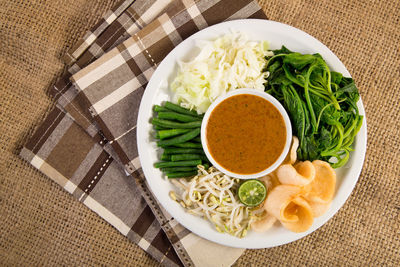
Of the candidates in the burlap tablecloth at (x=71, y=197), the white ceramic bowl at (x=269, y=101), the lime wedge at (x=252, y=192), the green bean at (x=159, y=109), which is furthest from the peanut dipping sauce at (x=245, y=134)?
the burlap tablecloth at (x=71, y=197)

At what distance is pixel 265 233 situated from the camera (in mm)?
3385

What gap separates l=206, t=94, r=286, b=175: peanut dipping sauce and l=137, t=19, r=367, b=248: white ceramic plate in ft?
2.25

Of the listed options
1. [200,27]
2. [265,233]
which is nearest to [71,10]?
[200,27]

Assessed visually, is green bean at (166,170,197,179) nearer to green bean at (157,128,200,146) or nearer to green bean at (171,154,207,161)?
green bean at (171,154,207,161)

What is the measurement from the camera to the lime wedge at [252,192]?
324cm

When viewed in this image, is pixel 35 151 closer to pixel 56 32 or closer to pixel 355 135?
pixel 56 32

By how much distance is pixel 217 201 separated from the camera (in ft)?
11.1

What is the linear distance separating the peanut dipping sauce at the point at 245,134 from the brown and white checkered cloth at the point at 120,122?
39.5 inches

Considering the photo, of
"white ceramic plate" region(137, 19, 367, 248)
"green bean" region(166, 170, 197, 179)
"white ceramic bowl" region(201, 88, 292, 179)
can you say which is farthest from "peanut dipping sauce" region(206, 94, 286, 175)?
"white ceramic plate" region(137, 19, 367, 248)

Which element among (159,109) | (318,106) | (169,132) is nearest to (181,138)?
(169,132)

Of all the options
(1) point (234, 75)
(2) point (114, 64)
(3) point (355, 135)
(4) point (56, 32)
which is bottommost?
(3) point (355, 135)

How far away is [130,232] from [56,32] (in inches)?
98.7

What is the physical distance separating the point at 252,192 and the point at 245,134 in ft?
2.00

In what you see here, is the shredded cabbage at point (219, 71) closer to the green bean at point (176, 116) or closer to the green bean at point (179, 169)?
the green bean at point (176, 116)
